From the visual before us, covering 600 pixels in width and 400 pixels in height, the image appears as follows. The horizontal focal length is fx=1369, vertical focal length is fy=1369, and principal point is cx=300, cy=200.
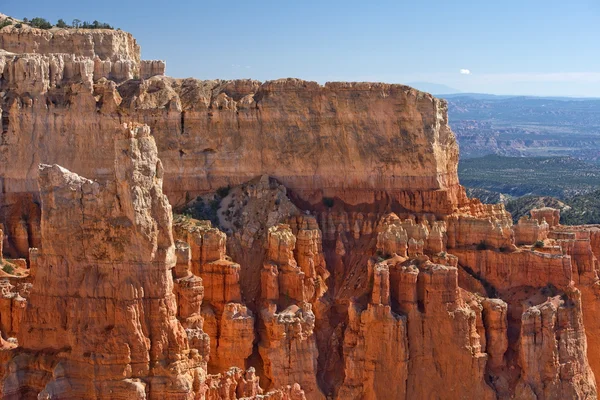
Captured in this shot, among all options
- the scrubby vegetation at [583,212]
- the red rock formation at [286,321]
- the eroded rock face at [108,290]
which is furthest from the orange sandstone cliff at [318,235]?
the scrubby vegetation at [583,212]

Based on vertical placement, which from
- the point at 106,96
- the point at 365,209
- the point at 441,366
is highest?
the point at 106,96

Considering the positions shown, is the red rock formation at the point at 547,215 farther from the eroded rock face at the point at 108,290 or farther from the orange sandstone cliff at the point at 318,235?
the eroded rock face at the point at 108,290

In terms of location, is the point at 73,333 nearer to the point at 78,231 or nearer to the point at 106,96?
the point at 78,231

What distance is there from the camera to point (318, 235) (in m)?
66.4

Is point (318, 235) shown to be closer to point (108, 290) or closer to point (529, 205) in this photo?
point (108, 290)

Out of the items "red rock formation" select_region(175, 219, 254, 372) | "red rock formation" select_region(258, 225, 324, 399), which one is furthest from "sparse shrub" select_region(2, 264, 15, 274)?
"red rock formation" select_region(258, 225, 324, 399)

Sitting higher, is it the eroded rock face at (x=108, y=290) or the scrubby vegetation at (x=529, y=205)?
the eroded rock face at (x=108, y=290)

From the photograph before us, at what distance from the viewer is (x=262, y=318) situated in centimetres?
6266

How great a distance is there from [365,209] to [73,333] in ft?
113

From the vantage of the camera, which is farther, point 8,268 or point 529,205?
point 529,205

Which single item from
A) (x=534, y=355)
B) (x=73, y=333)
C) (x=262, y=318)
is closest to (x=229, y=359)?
(x=262, y=318)

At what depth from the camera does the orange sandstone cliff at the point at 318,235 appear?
62125 mm

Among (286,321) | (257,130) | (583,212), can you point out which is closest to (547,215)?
(257,130)

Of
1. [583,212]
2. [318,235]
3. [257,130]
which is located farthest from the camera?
[583,212]
